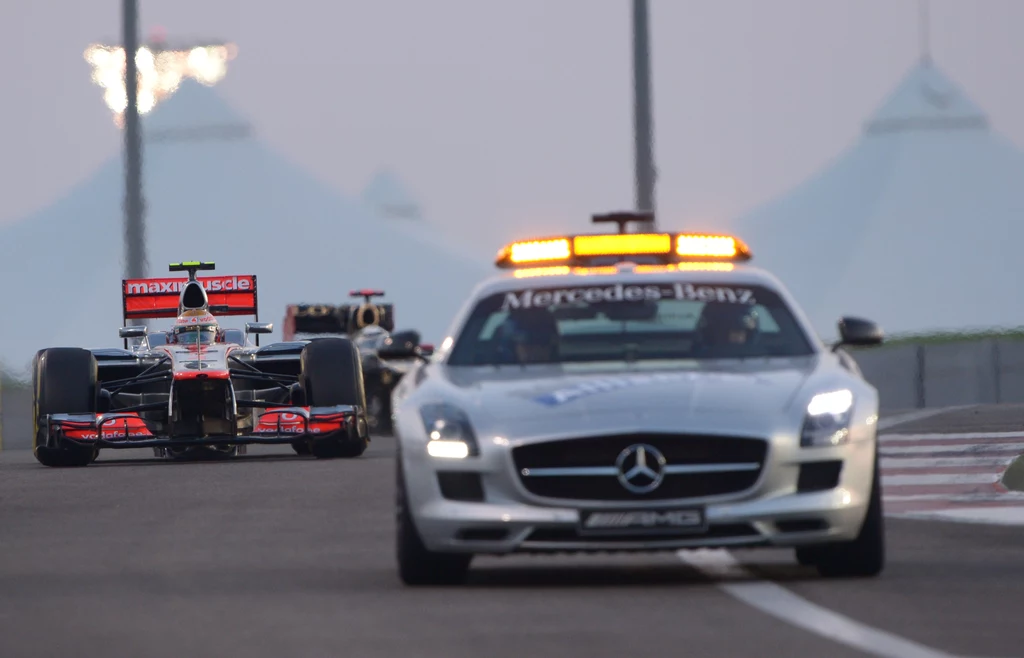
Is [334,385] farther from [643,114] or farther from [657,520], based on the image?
[657,520]

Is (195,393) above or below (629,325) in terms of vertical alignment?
below

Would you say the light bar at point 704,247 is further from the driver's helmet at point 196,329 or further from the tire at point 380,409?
the tire at point 380,409

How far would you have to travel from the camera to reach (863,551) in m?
10.0

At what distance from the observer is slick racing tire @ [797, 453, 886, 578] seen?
999 centimetres

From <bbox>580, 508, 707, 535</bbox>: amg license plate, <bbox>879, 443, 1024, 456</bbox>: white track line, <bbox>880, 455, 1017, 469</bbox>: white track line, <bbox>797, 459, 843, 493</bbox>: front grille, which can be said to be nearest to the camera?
<bbox>580, 508, 707, 535</bbox>: amg license plate

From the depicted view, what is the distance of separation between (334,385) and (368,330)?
1155 cm

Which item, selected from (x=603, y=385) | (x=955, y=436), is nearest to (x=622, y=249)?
(x=603, y=385)

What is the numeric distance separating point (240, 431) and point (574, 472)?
15.3 metres

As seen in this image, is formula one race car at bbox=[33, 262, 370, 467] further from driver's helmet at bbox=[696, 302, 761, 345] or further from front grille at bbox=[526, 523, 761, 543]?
front grille at bbox=[526, 523, 761, 543]

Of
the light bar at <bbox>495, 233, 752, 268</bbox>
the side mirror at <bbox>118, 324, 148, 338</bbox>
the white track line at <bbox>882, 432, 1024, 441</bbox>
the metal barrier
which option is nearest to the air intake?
the side mirror at <bbox>118, 324, 148, 338</bbox>

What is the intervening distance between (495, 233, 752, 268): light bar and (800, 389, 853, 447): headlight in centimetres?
215

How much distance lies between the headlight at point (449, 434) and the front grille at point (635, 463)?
212 mm

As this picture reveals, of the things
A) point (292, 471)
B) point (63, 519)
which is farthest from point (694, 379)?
point (292, 471)

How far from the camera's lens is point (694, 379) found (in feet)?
33.1
